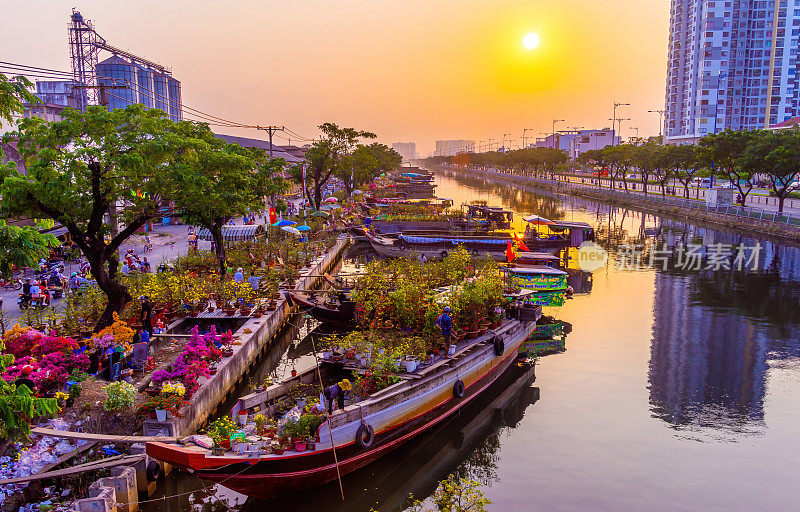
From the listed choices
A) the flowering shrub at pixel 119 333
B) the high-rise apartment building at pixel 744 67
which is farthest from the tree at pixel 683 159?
Answer: the flowering shrub at pixel 119 333

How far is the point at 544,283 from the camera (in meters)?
29.6

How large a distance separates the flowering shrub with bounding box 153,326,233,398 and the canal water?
253 cm

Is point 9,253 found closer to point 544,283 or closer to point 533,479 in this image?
point 533,479

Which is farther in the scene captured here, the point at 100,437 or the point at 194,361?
the point at 194,361

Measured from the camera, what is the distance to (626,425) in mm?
18922

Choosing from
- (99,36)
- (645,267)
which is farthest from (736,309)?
(99,36)

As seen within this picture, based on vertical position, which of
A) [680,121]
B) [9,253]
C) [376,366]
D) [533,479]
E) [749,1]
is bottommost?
[533,479]

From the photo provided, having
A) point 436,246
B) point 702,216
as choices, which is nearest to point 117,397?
point 436,246

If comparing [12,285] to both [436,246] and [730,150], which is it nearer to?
[436,246]

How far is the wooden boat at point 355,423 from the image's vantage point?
42.9ft

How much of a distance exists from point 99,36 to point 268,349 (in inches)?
3914

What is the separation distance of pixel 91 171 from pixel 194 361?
723 cm

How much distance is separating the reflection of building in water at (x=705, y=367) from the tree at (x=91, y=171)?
63.4ft

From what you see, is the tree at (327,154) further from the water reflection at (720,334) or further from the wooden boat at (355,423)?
the wooden boat at (355,423)
